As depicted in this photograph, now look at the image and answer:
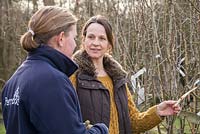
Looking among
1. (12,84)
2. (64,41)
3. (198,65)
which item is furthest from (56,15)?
(198,65)

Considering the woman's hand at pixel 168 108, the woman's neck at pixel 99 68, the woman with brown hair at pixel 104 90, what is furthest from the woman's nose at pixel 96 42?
the woman's hand at pixel 168 108

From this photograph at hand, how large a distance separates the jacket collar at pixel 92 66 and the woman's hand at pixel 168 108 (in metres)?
0.34

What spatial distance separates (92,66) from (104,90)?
186 mm

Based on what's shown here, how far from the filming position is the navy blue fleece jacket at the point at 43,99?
189 cm

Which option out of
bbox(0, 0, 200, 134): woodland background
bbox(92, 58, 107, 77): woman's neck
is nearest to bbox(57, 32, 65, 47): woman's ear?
bbox(92, 58, 107, 77): woman's neck

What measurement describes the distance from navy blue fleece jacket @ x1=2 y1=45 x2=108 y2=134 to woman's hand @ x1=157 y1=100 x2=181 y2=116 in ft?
3.26

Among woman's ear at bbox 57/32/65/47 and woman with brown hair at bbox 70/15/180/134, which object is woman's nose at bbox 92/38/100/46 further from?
woman's ear at bbox 57/32/65/47

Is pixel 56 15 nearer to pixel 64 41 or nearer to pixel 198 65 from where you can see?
pixel 64 41

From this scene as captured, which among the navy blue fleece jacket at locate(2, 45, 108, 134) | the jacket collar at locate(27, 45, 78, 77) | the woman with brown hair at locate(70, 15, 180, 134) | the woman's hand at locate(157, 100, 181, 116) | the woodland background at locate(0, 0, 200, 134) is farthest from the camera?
the woodland background at locate(0, 0, 200, 134)

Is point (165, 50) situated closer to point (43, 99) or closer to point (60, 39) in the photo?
point (60, 39)

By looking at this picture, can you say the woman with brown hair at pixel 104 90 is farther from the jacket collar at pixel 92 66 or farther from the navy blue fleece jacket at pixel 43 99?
the navy blue fleece jacket at pixel 43 99

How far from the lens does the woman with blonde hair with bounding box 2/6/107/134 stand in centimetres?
189

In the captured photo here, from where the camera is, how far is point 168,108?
2926 millimetres

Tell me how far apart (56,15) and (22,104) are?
1.48 ft
